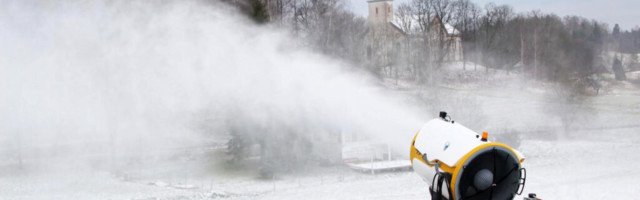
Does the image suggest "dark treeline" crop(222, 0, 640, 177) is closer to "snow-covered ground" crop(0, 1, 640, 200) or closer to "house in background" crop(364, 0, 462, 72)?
"house in background" crop(364, 0, 462, 72)

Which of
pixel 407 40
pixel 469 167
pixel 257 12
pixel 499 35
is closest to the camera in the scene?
pixel 469 167

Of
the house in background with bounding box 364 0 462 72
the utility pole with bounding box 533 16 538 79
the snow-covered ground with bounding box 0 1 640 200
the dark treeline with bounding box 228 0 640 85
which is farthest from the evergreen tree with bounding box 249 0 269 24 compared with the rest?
the utility pole with bounding box 533 16 538 79

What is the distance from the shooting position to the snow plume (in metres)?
20.8

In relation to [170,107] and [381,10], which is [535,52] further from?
[170,107]

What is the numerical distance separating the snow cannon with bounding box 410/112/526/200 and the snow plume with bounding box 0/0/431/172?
11187 mm

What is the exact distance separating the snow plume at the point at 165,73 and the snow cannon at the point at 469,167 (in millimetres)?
11187

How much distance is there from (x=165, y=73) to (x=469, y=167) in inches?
817

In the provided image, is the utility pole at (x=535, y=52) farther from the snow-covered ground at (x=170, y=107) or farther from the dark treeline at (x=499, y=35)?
the snow-covered ground at (x=170, y=107)

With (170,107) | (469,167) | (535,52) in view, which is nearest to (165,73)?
(170,107)

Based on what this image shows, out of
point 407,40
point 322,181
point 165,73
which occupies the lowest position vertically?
point 322,181

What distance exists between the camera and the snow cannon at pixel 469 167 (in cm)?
580

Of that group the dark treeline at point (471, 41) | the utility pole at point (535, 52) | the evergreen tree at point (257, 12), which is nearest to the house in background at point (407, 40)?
the dark treeline at point (471, 41)

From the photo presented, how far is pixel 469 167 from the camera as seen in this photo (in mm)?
5832

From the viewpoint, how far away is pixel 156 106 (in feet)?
Result: 98.1
